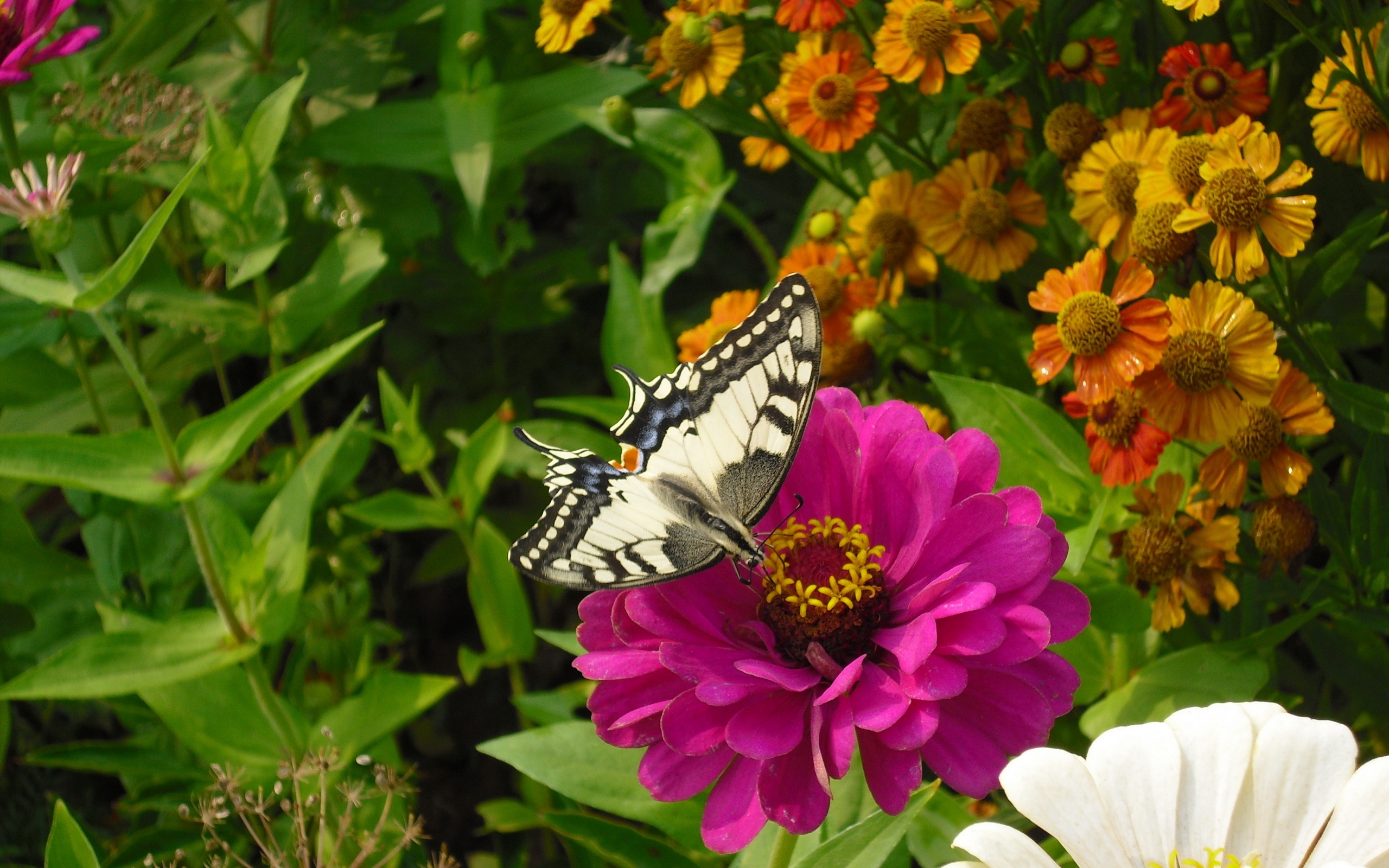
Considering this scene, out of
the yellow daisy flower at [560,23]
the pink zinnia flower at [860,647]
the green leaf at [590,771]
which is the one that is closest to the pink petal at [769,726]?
the pink zinnia flower at [860,647]

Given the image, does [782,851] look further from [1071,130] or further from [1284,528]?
[1071,130]

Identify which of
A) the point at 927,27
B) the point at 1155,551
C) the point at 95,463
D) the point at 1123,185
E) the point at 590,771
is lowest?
the point at 590,771

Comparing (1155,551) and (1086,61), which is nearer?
(1155,551)

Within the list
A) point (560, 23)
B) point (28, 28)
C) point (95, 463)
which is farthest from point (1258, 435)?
point (28, 28)

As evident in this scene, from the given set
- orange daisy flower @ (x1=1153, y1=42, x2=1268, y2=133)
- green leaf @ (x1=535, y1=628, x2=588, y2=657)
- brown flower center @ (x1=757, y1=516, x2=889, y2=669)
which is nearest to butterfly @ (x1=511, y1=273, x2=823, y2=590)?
brown flower center @ (x1=757, y1=516, x2=889, y2=669)

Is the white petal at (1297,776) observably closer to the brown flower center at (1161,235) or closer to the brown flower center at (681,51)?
the brown flower center at (1161,235)

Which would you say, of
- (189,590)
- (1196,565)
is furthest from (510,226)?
(1196,565)
